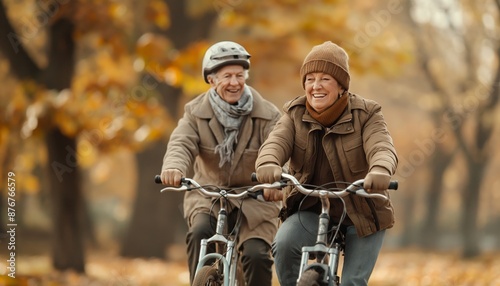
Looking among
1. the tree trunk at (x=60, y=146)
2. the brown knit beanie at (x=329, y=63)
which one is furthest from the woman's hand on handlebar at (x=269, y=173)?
the tree trunk at (x=60, y=146)

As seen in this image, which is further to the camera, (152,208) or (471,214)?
(471,214)

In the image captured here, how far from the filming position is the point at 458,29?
2330 cm

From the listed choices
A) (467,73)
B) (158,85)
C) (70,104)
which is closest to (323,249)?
(70,104)

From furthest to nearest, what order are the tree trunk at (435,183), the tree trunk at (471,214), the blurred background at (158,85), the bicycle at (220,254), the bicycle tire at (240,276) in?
the tree trunk at (435,183) < the tree trunk at (471,214) < the blurred background at (158,85) < the bicycle tire at (240,276) < the bicycle at (220,254)

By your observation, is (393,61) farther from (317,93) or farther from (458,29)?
(317,93)

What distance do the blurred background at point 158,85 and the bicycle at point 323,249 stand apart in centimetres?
795

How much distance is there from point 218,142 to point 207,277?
1.47m

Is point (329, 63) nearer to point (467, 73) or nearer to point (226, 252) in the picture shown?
point (226, 252)

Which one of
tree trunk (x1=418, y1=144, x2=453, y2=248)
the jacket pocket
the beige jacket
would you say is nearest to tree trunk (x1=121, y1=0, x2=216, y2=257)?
tree trunk (x1=418, y1=144, x2=453, y2=248)

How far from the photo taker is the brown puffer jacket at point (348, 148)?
19.0 feet

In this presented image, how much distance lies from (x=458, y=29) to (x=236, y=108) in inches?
676

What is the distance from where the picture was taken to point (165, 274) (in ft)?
59.9

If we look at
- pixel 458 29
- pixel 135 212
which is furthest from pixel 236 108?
pixel 458 29

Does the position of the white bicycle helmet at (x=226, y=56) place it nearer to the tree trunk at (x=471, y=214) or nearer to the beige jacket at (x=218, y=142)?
the beige jacket at (x=218, y=142)
